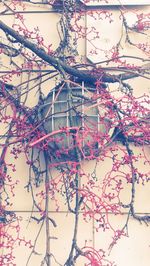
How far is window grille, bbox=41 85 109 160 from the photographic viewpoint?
227 cm

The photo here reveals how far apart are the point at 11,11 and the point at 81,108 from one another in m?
0.79

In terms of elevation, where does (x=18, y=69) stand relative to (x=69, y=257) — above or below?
above

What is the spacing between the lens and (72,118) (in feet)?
7.57

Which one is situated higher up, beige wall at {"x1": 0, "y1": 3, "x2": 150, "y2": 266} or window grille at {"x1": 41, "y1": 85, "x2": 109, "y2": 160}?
window grille at {"x1": 41, "y1": 85, "x2": 109, "y2": 160}

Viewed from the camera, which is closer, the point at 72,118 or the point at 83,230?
the point at 72,118

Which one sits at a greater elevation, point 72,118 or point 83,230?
point 72,118

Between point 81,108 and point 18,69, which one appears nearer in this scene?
point 81,108

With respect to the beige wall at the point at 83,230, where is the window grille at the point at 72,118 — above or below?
above

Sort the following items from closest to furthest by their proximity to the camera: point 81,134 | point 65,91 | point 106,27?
1. point 81,134
2. point 65,91
3. point 106,27

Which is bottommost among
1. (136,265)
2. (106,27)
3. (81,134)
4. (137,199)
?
(136,265)

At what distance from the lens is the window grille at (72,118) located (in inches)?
89.4

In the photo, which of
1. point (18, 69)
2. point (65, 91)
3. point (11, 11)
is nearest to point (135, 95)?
point (65, 91)

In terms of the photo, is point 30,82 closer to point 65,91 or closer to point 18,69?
point 18,69

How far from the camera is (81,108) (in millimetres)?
2344
